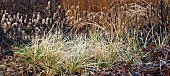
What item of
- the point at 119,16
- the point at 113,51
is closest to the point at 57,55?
the point at 113,51

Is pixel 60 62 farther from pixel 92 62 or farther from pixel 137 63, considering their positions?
pixel 137 63

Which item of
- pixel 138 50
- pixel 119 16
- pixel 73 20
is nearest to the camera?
pixel 138 50

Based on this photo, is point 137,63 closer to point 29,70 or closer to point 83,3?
point 29,70

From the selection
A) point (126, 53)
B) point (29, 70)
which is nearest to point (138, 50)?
point (126, 53)

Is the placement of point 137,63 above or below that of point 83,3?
below

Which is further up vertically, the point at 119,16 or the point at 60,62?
the point at 119,16

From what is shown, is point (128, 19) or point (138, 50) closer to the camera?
point (138, 50)

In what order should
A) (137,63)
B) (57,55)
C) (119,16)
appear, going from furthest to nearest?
(119,16), (57,55), (137,63)

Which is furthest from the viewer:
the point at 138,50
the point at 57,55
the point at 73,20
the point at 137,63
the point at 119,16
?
the point at 73,20

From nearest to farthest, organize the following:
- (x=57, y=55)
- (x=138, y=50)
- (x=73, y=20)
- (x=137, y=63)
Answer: (x=137, y=63)
(x=57, y=55)
(x=138, y=50)
(x=73, y=20)
